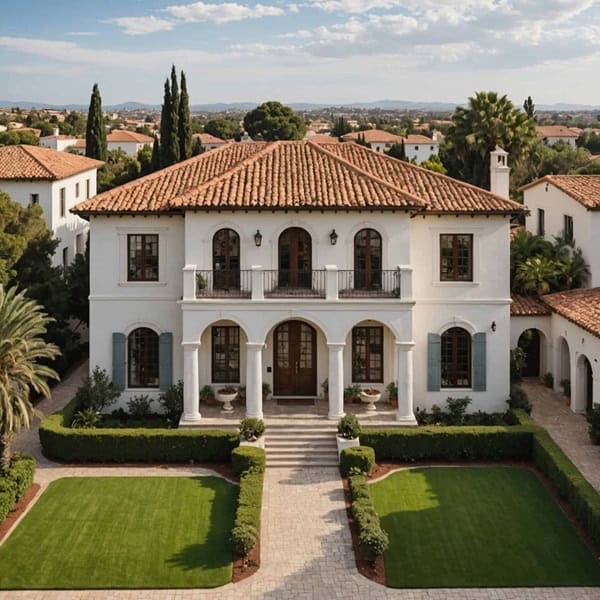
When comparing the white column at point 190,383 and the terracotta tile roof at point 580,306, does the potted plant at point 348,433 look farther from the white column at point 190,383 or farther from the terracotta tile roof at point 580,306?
the terracotta tile roof at point 580,306

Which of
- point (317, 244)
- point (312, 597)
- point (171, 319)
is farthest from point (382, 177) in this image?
point (312, 597)

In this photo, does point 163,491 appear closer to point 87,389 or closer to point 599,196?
point 87,389

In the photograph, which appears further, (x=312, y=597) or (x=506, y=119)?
(x=506, y=119)

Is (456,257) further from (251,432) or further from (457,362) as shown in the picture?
(251,432)

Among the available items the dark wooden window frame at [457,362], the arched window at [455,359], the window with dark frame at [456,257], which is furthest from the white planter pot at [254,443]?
the window with dark frame at [456,257]

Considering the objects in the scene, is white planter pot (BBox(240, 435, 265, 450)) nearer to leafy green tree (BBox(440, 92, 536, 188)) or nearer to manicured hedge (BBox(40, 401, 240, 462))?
manicured hedge (BBox(40, 401, 240, 462))

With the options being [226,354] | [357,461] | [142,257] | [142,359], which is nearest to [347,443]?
[357,461]

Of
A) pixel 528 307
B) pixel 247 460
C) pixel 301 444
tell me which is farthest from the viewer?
pixel 528 307
